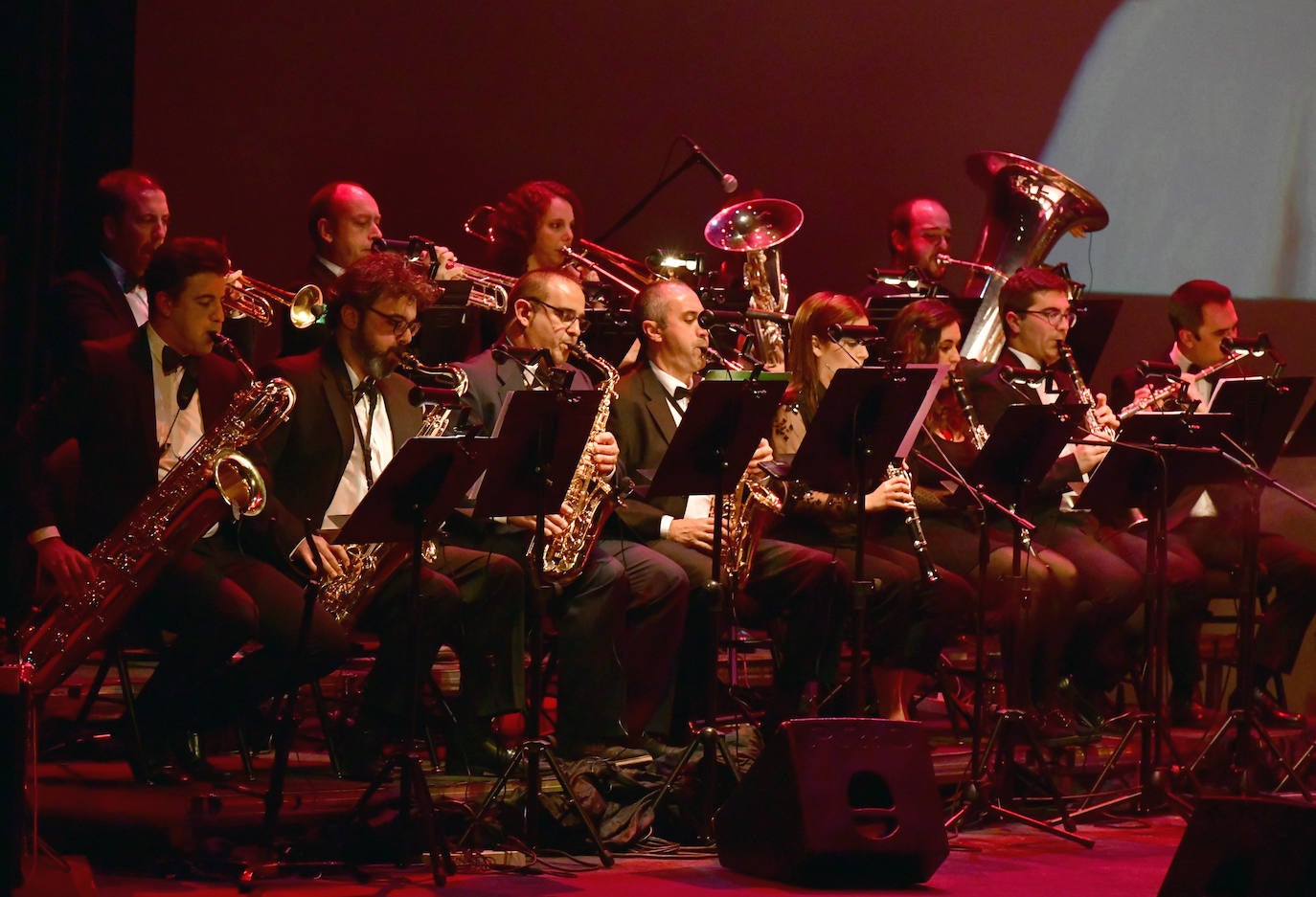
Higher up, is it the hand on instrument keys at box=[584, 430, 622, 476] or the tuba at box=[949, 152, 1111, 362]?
the tuba at box=[949, 152, 1111, 362]

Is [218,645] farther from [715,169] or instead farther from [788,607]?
[715,169]

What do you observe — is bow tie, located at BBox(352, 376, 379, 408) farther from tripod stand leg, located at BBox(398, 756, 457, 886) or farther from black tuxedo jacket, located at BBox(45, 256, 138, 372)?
tripod stand leg, located at BBox(398, 756, 457, 886)

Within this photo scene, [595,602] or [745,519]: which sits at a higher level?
[745,519]

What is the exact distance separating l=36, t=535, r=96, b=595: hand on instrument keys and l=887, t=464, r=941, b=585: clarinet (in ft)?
8.79

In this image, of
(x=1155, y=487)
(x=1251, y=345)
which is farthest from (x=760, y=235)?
(x=1155, y=487)

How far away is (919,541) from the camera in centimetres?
594

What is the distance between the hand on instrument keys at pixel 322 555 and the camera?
4.83 meters

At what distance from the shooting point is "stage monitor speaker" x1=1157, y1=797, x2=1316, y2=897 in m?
3.58

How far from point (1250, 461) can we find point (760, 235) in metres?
2.31

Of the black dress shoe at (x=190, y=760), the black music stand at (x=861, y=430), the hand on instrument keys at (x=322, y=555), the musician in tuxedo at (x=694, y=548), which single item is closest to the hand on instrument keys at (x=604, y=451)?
the musician in tuxedo at (x=694, y=548)

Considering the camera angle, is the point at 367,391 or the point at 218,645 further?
the point at 367,391

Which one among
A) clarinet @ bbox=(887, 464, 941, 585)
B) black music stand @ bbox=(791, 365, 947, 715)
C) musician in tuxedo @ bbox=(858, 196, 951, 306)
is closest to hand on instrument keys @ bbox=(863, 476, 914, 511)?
clarinet @ bbox=(887, 464, 941, 585)

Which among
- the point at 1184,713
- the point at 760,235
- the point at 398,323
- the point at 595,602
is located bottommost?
the point at 1184,713

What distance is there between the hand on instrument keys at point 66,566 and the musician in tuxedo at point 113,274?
44.1 inches
